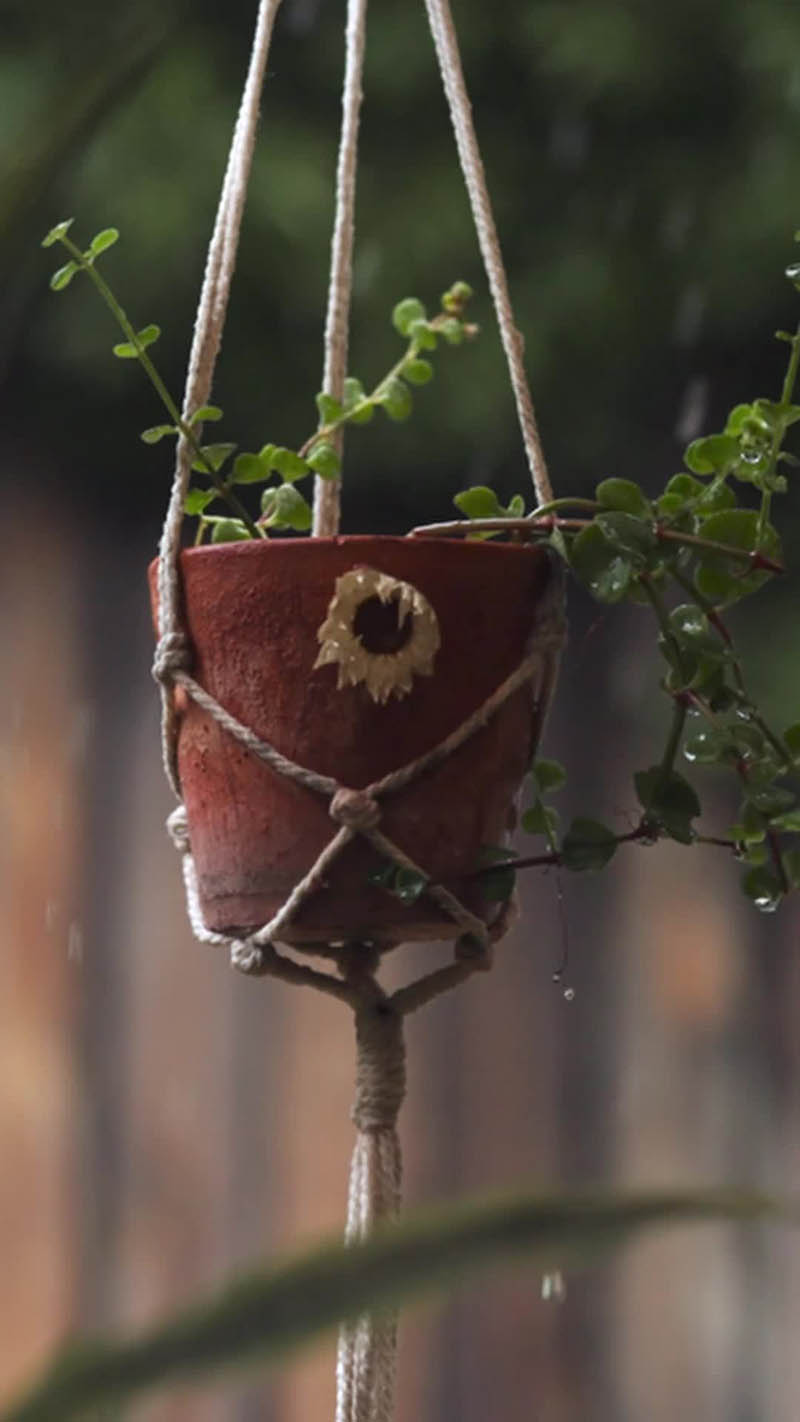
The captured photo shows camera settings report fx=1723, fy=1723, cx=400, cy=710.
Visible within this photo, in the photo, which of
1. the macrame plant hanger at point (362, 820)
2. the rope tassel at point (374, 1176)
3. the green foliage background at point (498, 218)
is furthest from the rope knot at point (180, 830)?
the green foliage background at point (498, 218)

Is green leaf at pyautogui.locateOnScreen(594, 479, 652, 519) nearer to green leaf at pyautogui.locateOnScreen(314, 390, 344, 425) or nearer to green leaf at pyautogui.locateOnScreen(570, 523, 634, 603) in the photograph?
green leaf at pyautogui.locateOnScreen(570, 523, 634, 603)

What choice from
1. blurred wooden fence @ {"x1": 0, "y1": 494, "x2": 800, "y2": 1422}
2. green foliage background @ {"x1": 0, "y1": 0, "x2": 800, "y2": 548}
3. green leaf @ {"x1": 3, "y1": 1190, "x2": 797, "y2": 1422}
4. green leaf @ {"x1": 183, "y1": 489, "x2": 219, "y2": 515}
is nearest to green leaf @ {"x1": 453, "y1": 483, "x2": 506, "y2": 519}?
green leaf @ {"x1": 183, "y1": 489, "x2": 219, "y2": 515}

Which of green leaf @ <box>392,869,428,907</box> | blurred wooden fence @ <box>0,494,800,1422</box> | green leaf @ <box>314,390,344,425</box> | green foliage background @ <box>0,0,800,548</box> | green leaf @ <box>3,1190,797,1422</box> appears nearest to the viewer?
green leaf @ <box>3,1190,797,1422</box>

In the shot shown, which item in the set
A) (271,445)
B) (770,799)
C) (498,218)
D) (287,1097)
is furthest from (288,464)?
(287,1097)

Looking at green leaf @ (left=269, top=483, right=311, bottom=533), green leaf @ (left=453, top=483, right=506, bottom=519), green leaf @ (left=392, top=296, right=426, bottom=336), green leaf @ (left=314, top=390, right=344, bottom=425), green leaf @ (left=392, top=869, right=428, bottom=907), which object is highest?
green leaf @ (left=392, top=296, right=426, bottom=336)

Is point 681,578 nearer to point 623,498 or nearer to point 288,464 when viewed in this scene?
point 623,498

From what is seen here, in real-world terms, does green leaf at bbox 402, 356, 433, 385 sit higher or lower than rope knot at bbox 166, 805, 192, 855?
higher

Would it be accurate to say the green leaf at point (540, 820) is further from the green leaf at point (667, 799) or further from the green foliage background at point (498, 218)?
the green foliage background at point (498, 218)

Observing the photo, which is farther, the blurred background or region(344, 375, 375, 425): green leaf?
the blurred background

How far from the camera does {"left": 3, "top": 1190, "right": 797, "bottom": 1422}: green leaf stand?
16cm

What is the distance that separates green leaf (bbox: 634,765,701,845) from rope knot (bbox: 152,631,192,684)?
18 centimetres

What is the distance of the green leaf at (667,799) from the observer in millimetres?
649

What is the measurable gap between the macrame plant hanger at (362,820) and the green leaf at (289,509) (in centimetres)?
5

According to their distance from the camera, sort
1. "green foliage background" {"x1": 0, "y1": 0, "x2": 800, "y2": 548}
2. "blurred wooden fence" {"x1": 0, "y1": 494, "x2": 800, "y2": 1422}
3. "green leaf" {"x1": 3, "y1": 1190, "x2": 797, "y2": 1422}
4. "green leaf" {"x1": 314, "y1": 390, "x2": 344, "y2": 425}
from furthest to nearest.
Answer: "blurred wooden fence" {"x1": 0, "y1": 494, "x2": 800, "y2": 1422} → "green foliage background" {"x1": 0, "y1": 0, "x2": 800, "y2": 548} → "green leaf" {"x1": 314, "y1": 390, "x2": 344, "y2": 425} → "green leaf" {"x1": 3, "y1": 1190, "x2": 797, "y2": 1422}
